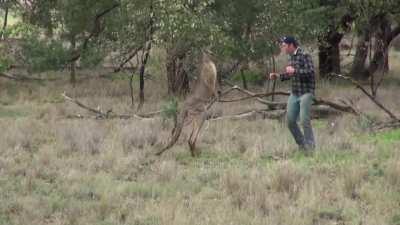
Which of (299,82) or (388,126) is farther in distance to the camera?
(388,126)

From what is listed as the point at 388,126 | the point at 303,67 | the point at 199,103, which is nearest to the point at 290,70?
the point at 303,67

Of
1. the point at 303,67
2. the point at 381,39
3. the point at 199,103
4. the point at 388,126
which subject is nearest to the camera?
the point at 303,67

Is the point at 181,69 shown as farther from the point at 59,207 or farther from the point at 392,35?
the point at 59,207

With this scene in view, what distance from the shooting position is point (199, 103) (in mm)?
10156

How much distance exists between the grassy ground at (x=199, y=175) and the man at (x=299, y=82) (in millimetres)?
458

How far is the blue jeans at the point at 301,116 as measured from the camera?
9617mm

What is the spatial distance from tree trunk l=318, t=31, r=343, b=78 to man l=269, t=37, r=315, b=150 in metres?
12.7

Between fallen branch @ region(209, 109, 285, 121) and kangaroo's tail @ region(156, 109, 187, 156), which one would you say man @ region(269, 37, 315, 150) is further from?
fallen branch @ region(209, 109, 285, 121)

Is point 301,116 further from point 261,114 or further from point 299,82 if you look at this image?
point 261,114

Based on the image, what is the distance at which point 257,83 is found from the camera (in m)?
21.0

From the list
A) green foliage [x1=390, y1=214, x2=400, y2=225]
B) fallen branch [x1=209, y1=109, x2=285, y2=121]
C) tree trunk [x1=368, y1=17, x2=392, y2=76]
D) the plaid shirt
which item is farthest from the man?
tree trunk [x1=368, y1=17, x2=392, y2=76]

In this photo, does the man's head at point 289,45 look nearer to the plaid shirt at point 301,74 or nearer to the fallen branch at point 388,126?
the plaid shirt at point 301,74

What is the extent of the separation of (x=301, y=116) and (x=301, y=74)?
572 mm

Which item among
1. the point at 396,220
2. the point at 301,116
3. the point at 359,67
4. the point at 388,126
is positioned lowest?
the point at 396,220
